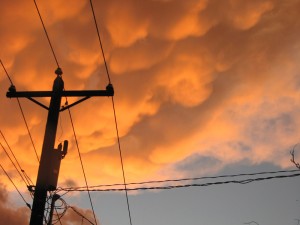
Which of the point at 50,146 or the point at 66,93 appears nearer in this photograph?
the point at 50,146

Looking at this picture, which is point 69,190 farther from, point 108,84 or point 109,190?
point 108,84

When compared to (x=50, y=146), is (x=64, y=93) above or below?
above

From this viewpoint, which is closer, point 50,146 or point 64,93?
point 50,146

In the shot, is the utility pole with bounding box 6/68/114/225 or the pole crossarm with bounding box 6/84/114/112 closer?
the utility pole with bounding box 6/68/114/225

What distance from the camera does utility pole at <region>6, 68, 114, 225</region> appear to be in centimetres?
796

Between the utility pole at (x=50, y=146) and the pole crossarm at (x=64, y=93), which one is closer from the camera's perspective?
the utility pole at (x=50, y=146)

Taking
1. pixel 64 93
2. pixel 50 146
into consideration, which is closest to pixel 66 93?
pixel 64 93

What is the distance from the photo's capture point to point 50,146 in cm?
854

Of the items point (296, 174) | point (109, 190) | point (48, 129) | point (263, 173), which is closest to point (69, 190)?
point (109, 190)

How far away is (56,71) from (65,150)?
2.21 m

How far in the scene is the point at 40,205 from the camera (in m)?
7.89

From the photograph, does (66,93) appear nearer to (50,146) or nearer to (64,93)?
(64,93)

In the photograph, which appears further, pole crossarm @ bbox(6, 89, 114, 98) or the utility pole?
pole crossarm @ bbox(6, 89, 114, 98)

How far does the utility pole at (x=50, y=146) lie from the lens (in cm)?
796
